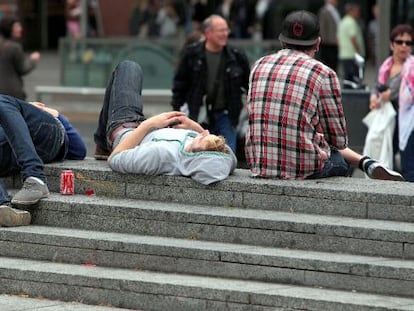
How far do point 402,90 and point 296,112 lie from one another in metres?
3.60

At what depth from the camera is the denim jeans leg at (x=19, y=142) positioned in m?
8.69

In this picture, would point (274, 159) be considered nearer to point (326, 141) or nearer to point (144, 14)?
point (326, 141)

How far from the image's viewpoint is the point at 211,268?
7.85m

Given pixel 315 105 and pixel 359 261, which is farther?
pixel 315 105

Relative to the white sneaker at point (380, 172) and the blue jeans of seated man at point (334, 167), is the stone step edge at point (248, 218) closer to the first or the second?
the blue jeans of seated man at point (334, 167)

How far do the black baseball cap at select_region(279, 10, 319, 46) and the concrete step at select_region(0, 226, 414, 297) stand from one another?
146cm

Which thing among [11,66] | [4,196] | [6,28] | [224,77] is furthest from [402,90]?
[6,28]

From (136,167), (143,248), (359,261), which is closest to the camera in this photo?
(359,261)

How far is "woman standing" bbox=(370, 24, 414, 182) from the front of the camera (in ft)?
38.3

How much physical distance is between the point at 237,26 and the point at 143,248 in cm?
2294

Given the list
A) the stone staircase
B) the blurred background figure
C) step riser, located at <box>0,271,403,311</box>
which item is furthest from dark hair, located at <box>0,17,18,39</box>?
step riser, located at <box>0,271,403,311</box>

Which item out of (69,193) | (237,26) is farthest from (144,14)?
(69,193)

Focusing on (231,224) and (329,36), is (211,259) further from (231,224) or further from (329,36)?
(329,36)

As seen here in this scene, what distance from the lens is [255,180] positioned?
27.6 ft
